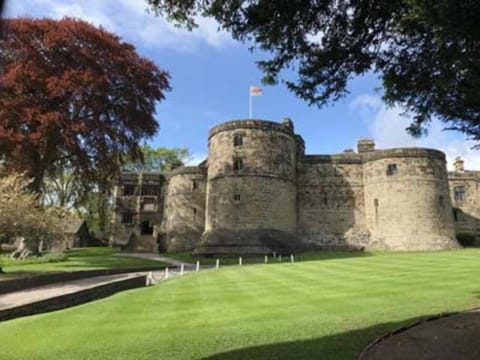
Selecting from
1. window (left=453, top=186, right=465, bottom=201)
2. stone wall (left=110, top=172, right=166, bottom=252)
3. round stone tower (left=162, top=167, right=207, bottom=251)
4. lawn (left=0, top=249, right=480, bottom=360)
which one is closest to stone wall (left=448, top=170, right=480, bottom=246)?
window (left=453, top=186, right=465, bottom=201)

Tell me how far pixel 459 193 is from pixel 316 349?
1650 inches

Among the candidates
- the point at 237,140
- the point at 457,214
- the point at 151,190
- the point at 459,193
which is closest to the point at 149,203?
the point at 151,190

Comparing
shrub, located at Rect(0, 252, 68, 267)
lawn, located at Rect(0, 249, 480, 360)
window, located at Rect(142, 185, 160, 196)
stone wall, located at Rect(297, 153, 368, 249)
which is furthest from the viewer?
window, located at Rect(142, 185, 160, 196)

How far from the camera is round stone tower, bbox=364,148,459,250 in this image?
34.2 m

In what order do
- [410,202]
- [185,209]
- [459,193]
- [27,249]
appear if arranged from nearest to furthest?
[27,249] → [410,202] → [185,209] → [459,193]

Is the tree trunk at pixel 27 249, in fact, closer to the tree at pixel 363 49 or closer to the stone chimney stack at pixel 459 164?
the tree at pixel 363 49

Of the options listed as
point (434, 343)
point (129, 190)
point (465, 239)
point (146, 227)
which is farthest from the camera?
point (129, 190)

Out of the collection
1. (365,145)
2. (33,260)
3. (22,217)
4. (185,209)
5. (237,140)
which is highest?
(365,145)

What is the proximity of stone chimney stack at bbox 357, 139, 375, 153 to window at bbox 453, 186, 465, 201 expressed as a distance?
10155mm

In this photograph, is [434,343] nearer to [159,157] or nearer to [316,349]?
[316,349]

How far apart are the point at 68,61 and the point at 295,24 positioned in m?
20.6

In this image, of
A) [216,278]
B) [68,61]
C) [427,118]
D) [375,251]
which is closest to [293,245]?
[375,251]

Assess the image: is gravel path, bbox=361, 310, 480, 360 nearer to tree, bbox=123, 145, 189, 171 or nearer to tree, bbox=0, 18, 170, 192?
tree, bbox=0, 18, 170, 192

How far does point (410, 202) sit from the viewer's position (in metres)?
34.9
